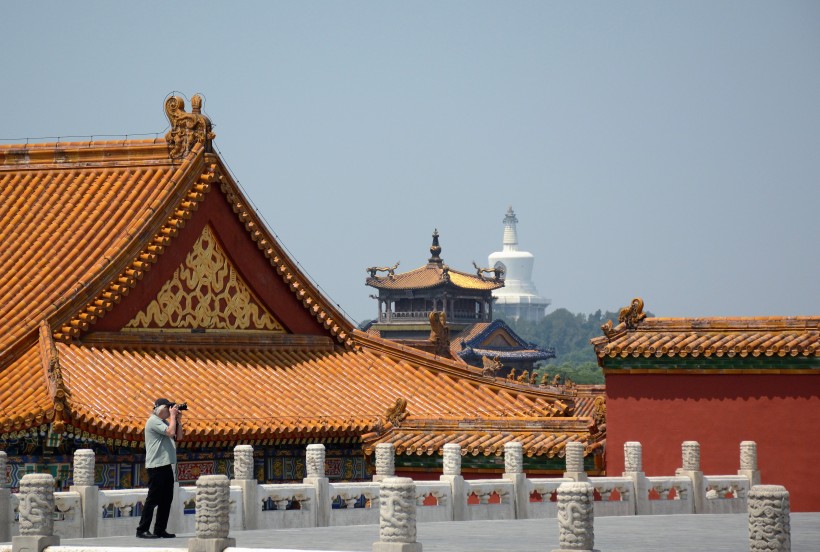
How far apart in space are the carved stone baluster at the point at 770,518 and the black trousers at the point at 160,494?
23.1 ft

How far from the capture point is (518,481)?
24000mm

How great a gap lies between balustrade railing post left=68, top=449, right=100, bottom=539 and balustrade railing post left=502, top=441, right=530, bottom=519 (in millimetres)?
5836

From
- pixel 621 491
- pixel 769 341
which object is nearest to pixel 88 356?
pixel 621 491

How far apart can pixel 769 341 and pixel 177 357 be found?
9.09 meters

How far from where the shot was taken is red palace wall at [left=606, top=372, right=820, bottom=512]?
26172mm

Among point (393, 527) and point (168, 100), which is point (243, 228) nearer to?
point (168, 100)

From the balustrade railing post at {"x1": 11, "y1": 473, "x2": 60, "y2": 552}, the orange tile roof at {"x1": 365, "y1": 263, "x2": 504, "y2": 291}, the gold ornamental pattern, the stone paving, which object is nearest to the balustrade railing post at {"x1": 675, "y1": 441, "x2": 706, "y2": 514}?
the stone paving

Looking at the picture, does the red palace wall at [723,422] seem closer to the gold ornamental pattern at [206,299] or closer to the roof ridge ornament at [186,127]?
the gold ornamental pattern at [206,299]

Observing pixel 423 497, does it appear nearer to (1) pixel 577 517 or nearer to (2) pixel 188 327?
(2) pixel 188 327

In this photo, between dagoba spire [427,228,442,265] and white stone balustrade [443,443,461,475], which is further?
dagoba spire [427,228,442,265]

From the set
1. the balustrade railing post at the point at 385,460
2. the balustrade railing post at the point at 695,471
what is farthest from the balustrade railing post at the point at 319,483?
the balustrade railing post at the point at 695,471

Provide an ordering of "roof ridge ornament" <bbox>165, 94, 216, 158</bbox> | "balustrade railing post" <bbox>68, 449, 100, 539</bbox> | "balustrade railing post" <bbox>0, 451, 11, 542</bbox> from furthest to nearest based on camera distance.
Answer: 1. "roof ridge ornament" <bbox>165, 94, 216, 158</bbox>
2. "balustrade railing post" <bbox>68, 449, 100, 539</bbox>
3. "balustrade railing post" <bbox>0, 451, 11, 542</bbox>

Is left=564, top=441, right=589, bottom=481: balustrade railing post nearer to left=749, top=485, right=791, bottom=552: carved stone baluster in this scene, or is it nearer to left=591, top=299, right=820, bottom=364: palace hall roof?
left=591, top=299, right=820, bottom=364: palace hall roof

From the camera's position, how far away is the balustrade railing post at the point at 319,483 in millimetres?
22938
